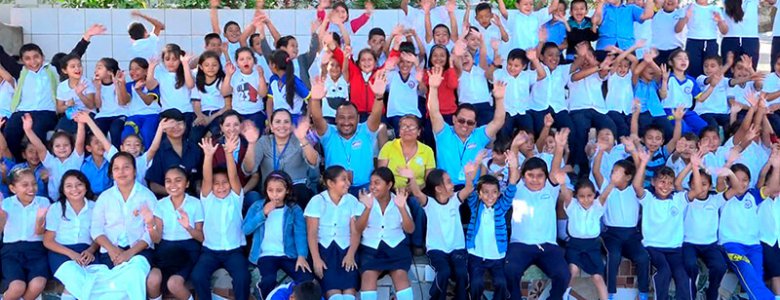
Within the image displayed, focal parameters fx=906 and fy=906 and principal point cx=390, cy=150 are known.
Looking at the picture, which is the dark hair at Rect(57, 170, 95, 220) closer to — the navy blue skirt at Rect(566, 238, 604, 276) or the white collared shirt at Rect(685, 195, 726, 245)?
the navy blue skirt at Rect(566, 238, 604, 276)

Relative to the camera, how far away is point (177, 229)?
624 centimetres

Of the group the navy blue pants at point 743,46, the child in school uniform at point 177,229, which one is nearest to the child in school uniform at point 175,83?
the child in school uniform at point 177,229

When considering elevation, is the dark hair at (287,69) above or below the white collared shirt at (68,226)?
above

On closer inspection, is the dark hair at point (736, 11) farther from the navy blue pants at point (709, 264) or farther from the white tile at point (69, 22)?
the white tile at point (69, 22)

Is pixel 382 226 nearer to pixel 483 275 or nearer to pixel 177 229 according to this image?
pixel 483 275

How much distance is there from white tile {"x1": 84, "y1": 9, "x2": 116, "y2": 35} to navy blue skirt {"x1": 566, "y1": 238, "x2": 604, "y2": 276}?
5.42 m

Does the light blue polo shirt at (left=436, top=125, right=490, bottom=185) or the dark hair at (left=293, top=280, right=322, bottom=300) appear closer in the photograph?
the dark hair at (left=293, top=280, right=322, bottom=300)

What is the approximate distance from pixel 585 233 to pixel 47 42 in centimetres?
606

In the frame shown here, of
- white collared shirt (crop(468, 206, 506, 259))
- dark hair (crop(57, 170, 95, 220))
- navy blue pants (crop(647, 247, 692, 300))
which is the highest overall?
dark hair (crop(57, 170, 95, 220))

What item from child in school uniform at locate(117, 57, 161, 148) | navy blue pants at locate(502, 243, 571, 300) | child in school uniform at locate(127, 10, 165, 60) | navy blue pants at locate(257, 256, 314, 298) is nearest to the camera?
navy blue pants at locate(257, 256, 314, 298)

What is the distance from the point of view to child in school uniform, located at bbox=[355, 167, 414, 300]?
242 inches

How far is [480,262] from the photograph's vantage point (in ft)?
20.6

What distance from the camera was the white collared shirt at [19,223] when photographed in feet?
20.3

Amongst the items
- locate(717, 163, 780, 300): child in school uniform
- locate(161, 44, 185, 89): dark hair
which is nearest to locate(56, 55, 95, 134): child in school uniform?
locate(161, 44, 185, 89): dark hair
